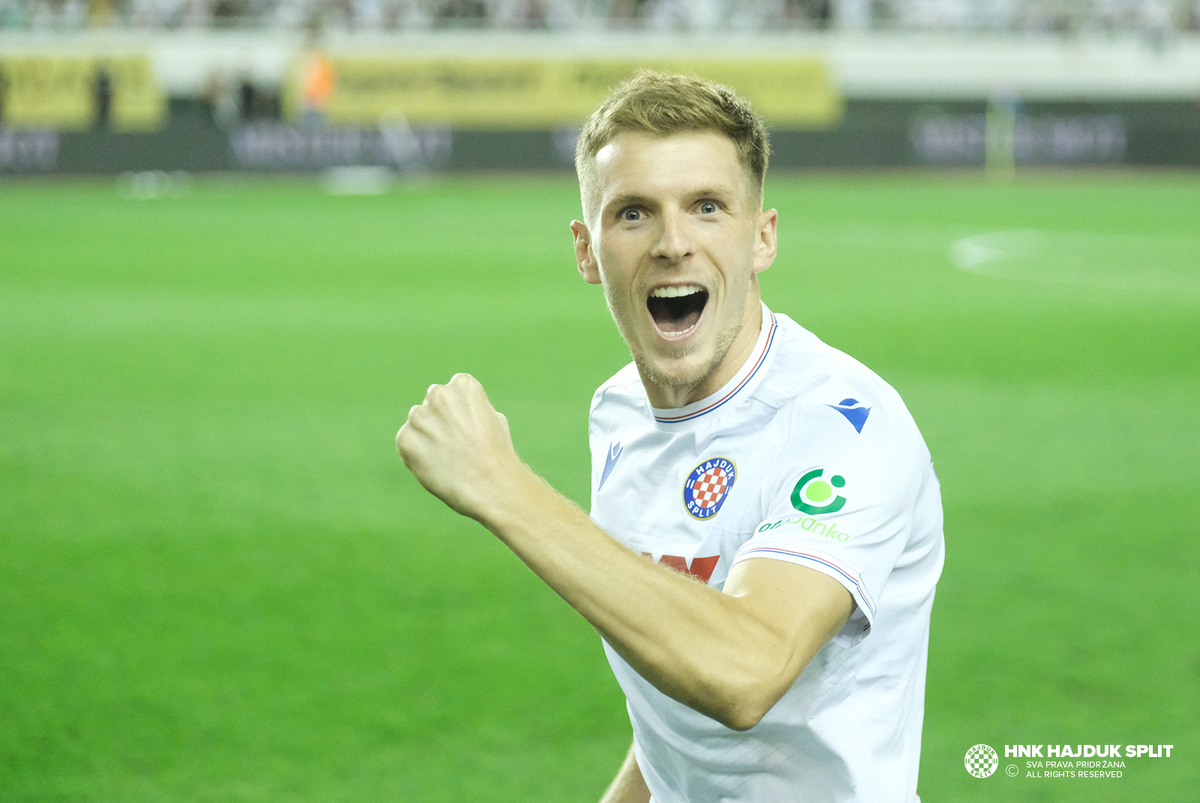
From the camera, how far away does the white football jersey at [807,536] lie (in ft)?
7.68

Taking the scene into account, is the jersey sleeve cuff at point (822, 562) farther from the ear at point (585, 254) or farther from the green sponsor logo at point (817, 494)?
the ear at point (585, 254)

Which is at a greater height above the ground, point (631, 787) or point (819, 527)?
point (819, 527)

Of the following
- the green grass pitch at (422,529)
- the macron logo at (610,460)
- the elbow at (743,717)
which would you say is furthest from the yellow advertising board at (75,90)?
the elbow at (743,717)

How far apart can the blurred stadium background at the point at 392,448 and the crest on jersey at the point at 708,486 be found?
76.5 inches

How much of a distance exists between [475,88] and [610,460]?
34.5 m

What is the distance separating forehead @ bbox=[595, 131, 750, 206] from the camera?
2527 mm

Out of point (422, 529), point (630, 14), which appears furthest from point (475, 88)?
A: point (422, 529)

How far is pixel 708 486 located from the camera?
2.62 meters

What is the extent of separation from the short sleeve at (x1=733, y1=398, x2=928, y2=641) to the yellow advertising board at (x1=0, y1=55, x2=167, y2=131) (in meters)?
32.5

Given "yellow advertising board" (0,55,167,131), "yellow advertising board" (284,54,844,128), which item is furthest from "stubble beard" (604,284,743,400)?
"yellow advertising board" (284,54,844,128)

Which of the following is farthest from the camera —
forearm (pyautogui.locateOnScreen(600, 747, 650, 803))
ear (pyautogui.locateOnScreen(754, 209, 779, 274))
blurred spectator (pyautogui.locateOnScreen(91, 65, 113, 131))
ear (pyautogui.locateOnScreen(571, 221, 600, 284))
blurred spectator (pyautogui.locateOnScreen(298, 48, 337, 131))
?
blurred spectator (pyautogui.locateOnScreen(91, 65, 113, 131))

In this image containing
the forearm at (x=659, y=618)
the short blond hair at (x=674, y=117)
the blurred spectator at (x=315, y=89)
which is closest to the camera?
the forearm at (x=659, y=618)

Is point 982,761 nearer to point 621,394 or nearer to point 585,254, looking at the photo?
point 621,394

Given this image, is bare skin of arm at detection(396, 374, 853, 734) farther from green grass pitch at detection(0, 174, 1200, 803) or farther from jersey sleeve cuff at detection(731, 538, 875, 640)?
green grass pitch at detection(0, 174, 1200, 803)
